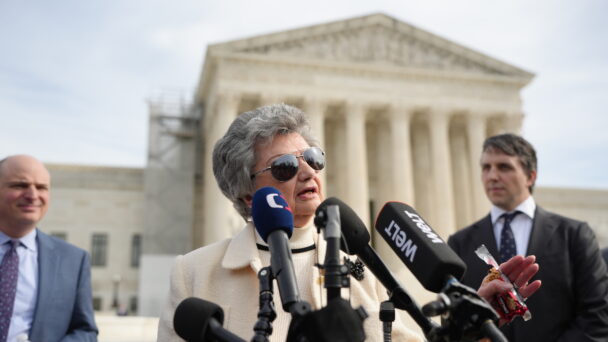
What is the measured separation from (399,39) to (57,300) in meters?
36.2

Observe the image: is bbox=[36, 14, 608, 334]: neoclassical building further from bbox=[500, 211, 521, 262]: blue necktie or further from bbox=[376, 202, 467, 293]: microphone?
bbox=[376, 202, 467, 293]: microphone

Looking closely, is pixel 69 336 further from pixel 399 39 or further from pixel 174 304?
pixel 399 39

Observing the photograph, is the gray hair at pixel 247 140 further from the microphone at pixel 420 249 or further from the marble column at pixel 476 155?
the marble column at pixel 476 155

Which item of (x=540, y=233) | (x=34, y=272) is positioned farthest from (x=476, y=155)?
(x=34, y=272)

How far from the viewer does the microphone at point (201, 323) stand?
1876 millimetres

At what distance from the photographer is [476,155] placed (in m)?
36.4

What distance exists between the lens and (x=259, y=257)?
10.2 feet

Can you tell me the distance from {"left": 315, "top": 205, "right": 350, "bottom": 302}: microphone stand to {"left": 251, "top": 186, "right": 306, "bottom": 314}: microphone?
0.12 m

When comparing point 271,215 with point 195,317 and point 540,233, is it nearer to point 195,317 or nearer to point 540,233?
point 195,317

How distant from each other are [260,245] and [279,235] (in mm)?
1330

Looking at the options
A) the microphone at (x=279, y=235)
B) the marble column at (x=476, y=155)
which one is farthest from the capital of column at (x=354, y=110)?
the microphone at (x=279, y=235)

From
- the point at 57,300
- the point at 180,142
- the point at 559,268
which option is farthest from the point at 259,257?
the point at 180,142

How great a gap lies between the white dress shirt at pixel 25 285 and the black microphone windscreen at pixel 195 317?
3.24 meters

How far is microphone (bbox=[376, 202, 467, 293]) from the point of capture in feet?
6.08
